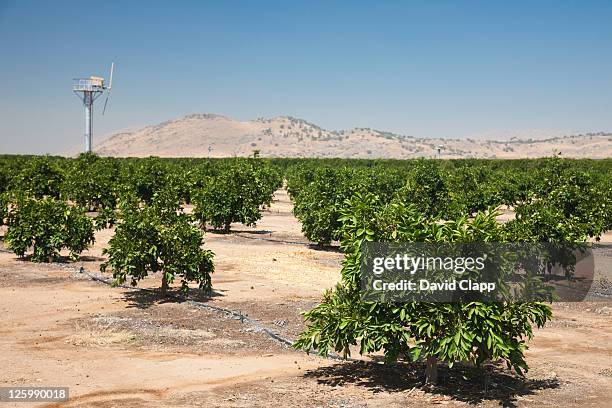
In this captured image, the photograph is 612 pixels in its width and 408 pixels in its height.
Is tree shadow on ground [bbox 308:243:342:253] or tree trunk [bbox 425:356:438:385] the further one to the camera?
tree shadow on ground [bbox 308:243:342:253]

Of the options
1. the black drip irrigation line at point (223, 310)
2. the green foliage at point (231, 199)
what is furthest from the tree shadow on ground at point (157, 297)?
the green foliage at point (231, 199)

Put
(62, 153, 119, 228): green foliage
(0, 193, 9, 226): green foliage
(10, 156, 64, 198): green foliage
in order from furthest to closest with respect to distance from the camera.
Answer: (10, 156, 64, 198): green foliage, (62, 153, 119, 228): green foliage, (0, 193, 9, 226): green foliage

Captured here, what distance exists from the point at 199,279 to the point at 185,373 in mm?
6617

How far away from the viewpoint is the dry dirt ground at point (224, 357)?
36.6ft

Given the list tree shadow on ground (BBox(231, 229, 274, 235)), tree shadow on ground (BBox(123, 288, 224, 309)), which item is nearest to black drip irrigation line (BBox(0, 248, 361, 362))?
tree shadow on ground (BBox(123, 288, 224, 309))

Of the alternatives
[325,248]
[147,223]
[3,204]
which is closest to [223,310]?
[147,223]

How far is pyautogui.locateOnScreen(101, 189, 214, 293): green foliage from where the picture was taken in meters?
18.5

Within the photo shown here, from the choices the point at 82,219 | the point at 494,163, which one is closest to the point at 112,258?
the point at 82,219

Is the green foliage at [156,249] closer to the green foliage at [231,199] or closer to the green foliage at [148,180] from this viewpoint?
the green foliage at [231,199]

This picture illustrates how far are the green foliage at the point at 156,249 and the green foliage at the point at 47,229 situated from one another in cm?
541

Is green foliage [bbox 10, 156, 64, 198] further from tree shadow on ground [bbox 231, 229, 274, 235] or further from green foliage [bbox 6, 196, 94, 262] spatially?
green foliage [bbox 6, 196, 94, 262]

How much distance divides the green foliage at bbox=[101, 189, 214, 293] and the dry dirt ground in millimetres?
806

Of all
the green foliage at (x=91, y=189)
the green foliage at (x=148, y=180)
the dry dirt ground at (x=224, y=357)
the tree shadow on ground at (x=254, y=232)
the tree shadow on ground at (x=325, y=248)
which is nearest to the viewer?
the dry dirt ground at (x=224, y=357)

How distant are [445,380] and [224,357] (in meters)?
4.36
